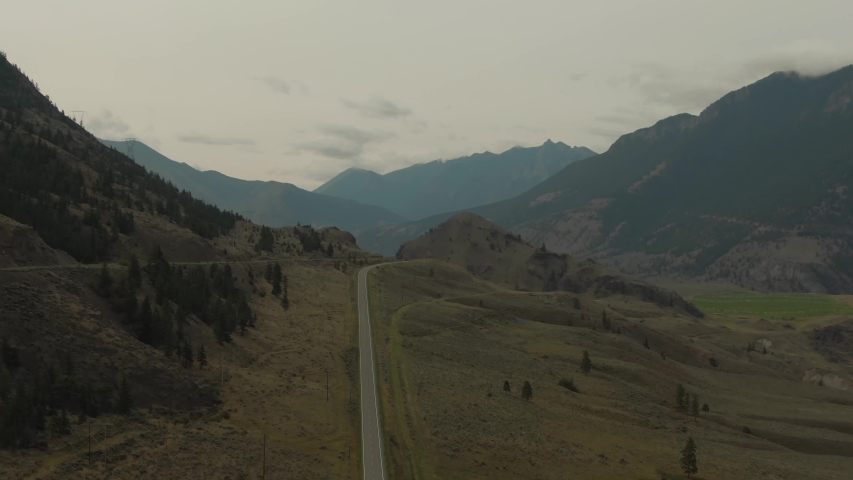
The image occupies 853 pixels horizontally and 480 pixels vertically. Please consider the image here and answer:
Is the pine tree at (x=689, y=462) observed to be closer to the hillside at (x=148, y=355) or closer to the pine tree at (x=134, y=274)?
the hillside at (x=148, y=355)

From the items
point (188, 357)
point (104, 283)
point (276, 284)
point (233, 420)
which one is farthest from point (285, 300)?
point (233, 420)

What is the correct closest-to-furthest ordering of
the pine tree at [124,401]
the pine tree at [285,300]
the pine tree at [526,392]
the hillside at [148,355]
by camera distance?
the hillside at [148,355]
the pine tree at [124,401]
the pine tree at [526,392]
the pine tree at [285,300]

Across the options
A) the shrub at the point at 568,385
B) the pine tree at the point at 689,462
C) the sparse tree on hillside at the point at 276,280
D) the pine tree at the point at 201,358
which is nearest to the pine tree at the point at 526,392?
the shrub at the point at 568,385

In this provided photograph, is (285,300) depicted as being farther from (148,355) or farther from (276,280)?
(148,355)

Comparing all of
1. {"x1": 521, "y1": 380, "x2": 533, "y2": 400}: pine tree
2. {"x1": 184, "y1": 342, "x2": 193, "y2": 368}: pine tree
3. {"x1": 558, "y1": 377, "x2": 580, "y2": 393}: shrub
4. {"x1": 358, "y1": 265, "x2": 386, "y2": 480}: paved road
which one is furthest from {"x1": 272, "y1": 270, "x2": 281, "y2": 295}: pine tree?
{"x1": 558, "y1": 377, "x2": 580, "y2": 393}: shrub

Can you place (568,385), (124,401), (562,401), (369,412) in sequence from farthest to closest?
(568,385) < (562,401) < (369,412) < (124,401)

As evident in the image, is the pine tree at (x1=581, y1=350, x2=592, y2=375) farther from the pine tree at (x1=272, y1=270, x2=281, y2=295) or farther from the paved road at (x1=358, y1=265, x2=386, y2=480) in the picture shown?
the pine tree at (x1=272, y1=270, x2=281, y2=295)

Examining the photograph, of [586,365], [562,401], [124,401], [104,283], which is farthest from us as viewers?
[586,365]
